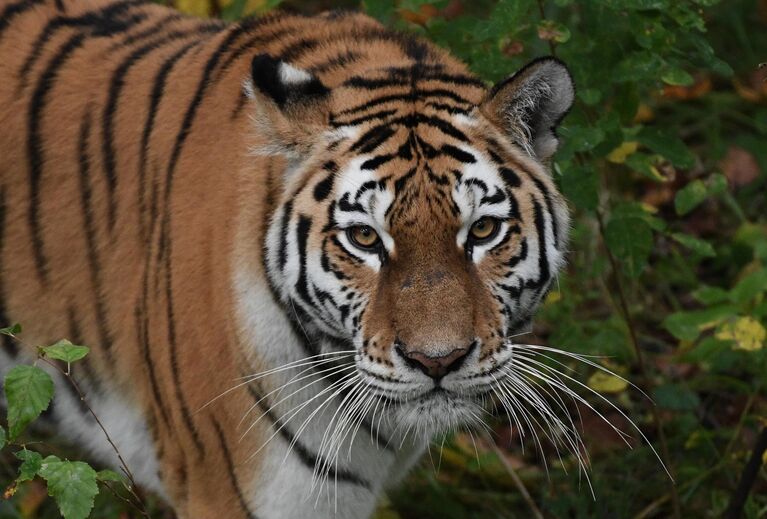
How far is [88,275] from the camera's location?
10.1 ft

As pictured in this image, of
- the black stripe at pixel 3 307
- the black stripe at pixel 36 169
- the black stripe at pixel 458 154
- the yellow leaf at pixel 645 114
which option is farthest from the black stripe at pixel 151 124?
the yellow leaf at pixel 645 114

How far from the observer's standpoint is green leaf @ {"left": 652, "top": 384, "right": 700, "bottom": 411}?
3.77 metres

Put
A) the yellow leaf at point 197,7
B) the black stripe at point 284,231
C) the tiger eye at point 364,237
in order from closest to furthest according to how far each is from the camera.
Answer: the tiger eye at point 364,237 → the black stripe at point 284,231 → the yellow leaf at point 197,7

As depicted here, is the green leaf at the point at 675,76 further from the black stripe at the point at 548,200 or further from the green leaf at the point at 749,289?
the green leaf at the point at 749,289

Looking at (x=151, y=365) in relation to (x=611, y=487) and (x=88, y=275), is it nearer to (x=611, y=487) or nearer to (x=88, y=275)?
(x=88, y=275)

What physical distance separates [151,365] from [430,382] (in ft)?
2.63

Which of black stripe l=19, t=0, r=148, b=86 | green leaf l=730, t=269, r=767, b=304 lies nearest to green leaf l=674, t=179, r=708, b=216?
green leaf l=730, t=269, r=767, b=304

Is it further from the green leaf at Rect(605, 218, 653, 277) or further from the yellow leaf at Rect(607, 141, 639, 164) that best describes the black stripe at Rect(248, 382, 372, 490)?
the yellow leaf at Rect(607, 141, 639, 164)

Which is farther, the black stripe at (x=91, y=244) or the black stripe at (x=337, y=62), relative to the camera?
the black stripe at (x=91, y=244)

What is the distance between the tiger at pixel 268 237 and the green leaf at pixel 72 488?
1.40 feet

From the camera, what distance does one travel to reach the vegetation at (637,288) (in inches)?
124

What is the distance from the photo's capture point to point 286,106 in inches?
101

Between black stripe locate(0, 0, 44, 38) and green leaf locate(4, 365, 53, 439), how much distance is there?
1.25m

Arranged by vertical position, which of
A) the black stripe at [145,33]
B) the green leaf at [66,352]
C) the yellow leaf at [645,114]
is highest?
the black stripe at [145,33]
